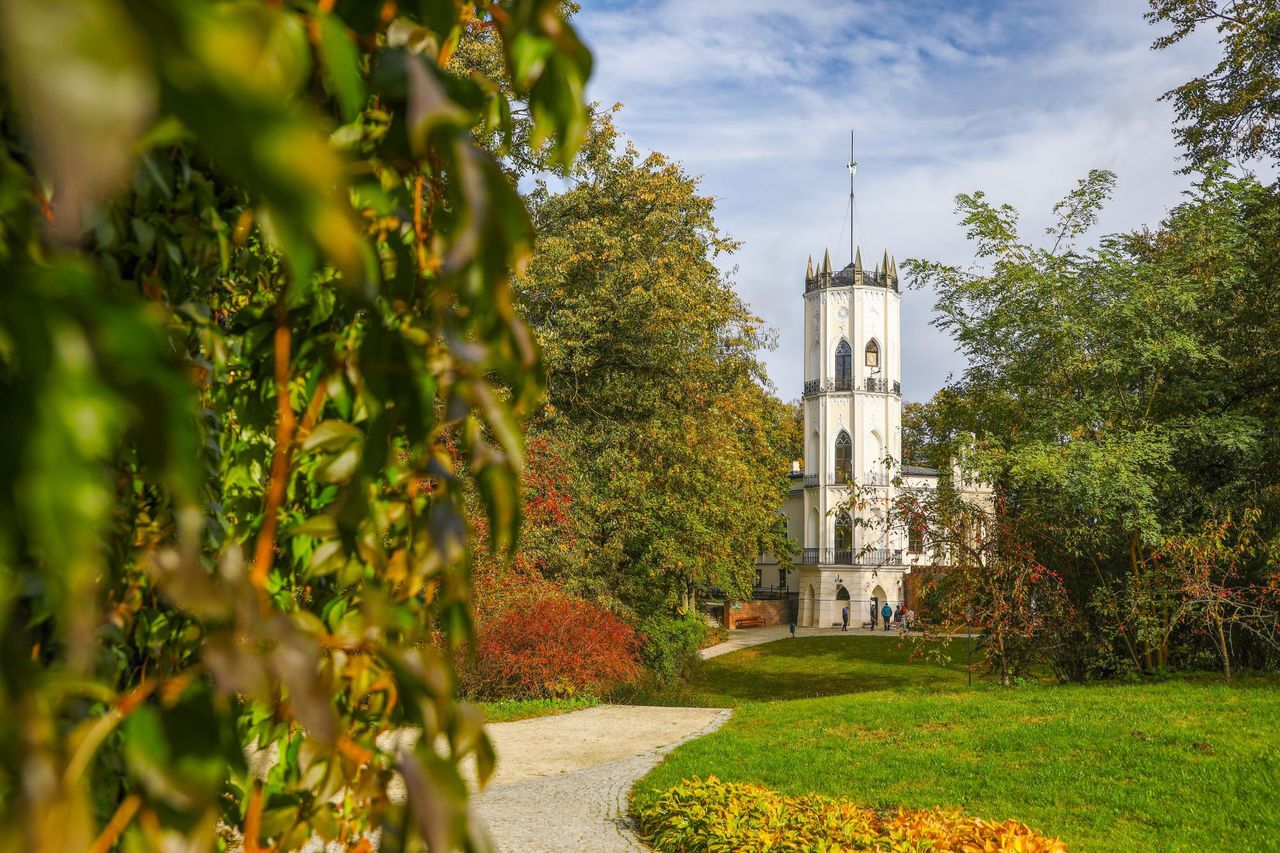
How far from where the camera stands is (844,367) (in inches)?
1719

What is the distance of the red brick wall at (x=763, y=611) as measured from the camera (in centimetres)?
4240

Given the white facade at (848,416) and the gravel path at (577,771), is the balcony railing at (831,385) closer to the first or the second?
the white facade at (848,416)

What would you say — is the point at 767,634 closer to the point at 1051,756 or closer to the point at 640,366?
the point at 640,366

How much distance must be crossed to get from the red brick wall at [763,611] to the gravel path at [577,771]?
2809 cm

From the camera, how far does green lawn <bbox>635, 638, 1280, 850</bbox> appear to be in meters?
7.36

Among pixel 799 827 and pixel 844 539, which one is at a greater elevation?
pixel 844 539

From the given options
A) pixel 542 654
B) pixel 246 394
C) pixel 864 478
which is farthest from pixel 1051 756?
pixel 864 478

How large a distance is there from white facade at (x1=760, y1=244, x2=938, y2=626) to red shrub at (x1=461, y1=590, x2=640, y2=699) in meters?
29.4

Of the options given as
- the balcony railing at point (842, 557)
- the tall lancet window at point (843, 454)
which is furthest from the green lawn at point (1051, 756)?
the balcony railing at point (842, 557)

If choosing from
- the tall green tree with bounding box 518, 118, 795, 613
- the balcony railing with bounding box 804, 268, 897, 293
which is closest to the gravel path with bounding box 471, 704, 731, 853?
the tall green tree with bounding box 518, 118, 795, 613

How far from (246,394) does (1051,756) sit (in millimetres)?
9728

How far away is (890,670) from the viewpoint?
900 inches

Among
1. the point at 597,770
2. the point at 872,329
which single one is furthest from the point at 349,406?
the point at 872,329

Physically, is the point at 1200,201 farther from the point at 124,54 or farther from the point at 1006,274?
the point at 124,54
